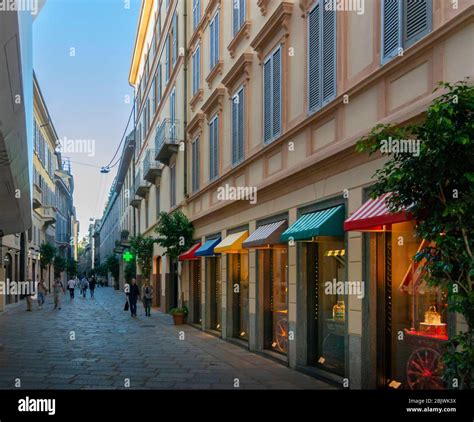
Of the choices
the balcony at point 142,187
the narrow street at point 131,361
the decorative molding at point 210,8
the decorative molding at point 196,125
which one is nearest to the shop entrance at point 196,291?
the narrow street at point 131,361

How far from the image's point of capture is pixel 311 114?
11.4m

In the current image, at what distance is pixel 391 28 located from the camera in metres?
8.77

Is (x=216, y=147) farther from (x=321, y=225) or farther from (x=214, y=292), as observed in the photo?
(x=321, y=225)

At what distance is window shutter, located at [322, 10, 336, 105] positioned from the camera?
35.1 feet

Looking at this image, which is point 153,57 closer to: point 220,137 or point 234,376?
point 220,137

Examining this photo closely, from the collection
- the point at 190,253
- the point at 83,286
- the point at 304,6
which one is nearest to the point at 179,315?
the point at 190,253

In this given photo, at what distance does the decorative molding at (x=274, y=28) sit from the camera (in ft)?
41.9

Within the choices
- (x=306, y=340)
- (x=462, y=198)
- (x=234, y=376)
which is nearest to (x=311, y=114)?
(x=306, y=340)

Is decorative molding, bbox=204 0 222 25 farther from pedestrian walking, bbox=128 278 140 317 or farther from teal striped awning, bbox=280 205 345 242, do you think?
pedestrian walking, bbox=128 278 140 317

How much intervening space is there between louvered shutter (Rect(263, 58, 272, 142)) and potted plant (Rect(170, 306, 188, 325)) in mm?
10520

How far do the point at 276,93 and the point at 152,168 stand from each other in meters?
19.5

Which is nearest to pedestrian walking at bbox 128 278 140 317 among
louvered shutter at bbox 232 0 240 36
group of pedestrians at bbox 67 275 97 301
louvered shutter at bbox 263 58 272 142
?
louvered shutter at bbox 232 0 240 36

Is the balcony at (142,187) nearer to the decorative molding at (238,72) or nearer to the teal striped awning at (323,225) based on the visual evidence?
the decorative molding at (238,72)

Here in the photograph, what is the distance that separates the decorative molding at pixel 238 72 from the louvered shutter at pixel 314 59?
407 cm
